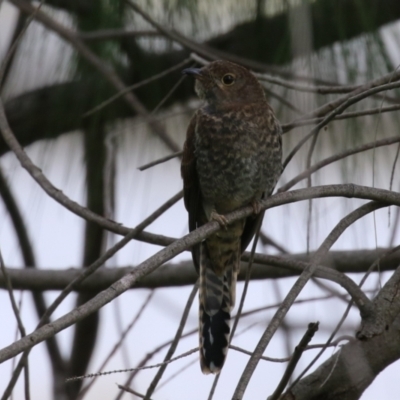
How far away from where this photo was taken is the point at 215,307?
12.0ft

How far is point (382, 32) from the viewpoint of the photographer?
3.61m

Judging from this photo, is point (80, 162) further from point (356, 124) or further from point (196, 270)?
point (356, 124)

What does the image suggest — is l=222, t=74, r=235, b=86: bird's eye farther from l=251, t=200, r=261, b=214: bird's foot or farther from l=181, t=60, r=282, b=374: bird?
l=251, t=200, r=261, b=214: bird's foot

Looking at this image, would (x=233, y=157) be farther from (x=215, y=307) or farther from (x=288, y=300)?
(x=288, y=300)

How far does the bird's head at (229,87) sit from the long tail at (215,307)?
2.15 ft

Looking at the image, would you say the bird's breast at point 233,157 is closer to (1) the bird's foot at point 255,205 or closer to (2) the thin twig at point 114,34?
(1) the bird's foot at point 255,205

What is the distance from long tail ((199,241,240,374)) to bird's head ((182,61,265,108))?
0.65m

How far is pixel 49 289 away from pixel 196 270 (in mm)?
655

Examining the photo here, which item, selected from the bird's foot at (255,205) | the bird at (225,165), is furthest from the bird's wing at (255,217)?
the bird's foot at (255,205)

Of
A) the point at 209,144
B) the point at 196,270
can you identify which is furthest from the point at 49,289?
the point at 209,144

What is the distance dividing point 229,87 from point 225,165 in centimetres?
39

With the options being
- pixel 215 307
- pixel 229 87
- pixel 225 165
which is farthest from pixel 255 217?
pixel 229 87

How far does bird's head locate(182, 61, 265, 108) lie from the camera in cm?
380

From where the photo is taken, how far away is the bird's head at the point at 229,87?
3803mm
